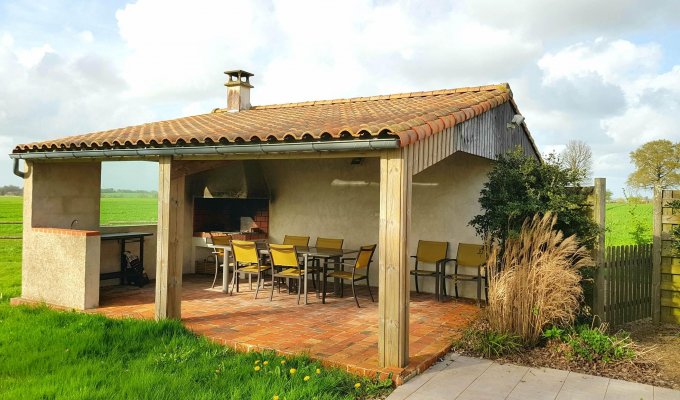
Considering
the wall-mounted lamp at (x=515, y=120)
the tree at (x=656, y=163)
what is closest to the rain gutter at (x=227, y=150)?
the wall-mounted lamp at (x=515, y=120)

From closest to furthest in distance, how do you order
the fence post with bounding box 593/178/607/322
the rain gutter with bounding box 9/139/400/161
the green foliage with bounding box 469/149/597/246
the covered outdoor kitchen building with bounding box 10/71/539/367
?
the rain gutter with bounding box 9/139/400/161
the covered outdoor kitchen building with bounding box 10/71/539/367
the green foliage with bounding box 469/149/597/246
the fence post with bounding box 593/178/607/322

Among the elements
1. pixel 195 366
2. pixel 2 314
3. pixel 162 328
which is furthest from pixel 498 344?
pixel 2 314

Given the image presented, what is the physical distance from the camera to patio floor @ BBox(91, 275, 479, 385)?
5000mm

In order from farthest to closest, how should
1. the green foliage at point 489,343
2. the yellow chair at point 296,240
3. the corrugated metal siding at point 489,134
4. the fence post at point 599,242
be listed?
the yellow chair at point 296,240 → the corrugated metal siding at point 489,134 → the fence post at point 599,242 → the green foliage at point 489,343

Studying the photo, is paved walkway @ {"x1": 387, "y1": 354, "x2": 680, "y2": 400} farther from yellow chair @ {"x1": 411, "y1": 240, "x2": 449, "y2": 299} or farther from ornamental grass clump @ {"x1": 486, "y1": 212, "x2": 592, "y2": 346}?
yellow chair @ {"x1": 411, "y1": 240, "x2": 449, "y2": 299}

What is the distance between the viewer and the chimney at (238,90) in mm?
11344

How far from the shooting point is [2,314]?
669 centimetres

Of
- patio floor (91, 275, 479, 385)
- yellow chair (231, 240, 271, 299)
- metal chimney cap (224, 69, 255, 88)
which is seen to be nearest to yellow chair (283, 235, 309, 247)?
patio floor (91, 275, 479, 385)

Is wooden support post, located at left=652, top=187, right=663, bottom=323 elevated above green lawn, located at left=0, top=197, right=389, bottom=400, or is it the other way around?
wooden support post, located at left=652, top=187, right=663, bottom=323

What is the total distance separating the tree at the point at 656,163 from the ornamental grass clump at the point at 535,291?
31390 millimetres

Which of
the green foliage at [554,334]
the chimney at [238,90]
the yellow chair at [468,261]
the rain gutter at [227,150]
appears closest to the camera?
the rain gutter at [227,150]

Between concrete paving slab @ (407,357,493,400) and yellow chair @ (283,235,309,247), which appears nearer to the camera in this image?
concrete paving slab @ (407,357,493,400)

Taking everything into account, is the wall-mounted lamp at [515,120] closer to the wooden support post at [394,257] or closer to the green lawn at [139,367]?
the wooden support post at [394,257]

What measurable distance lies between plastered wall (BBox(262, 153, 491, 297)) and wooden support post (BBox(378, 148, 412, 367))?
411 centimetres
